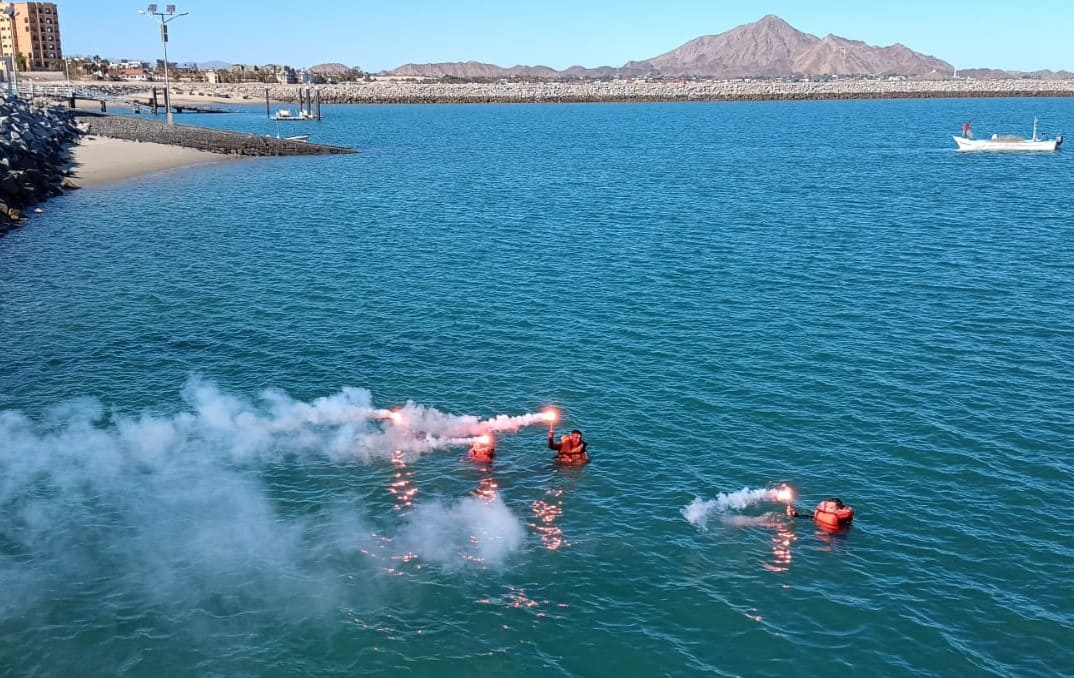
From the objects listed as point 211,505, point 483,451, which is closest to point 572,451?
point 483,451

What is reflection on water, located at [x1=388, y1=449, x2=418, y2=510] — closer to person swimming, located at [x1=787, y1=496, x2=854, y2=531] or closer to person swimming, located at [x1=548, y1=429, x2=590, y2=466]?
person swimming, located at [x1=548, y1=429, x2=590, y2=466]

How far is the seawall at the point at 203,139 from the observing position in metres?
131

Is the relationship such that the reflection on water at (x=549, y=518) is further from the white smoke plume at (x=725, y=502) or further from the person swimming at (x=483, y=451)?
the white smoke plume at (x=725, y=502)

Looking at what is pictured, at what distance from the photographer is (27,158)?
92.2 m

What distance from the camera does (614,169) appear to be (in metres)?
126

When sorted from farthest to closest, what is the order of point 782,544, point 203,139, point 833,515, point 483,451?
1. point 203,139
2. point 483,451
3. point 833,515
4. point 782,544

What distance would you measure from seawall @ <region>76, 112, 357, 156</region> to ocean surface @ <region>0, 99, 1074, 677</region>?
196ft

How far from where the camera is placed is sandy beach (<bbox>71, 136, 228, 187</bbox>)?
338 feet

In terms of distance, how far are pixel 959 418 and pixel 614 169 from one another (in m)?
92.3

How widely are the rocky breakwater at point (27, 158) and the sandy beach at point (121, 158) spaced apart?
1.84 metres

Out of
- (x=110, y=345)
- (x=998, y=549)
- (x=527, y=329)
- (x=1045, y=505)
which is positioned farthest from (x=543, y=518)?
(x=110, y=345)

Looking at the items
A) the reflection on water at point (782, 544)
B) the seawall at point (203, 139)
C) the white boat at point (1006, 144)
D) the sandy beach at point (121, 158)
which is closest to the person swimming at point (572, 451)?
the reflection on water at point (782, 544)

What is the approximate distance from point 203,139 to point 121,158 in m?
21.5

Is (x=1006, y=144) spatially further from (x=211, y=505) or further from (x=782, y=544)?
(x=211, y=505)
